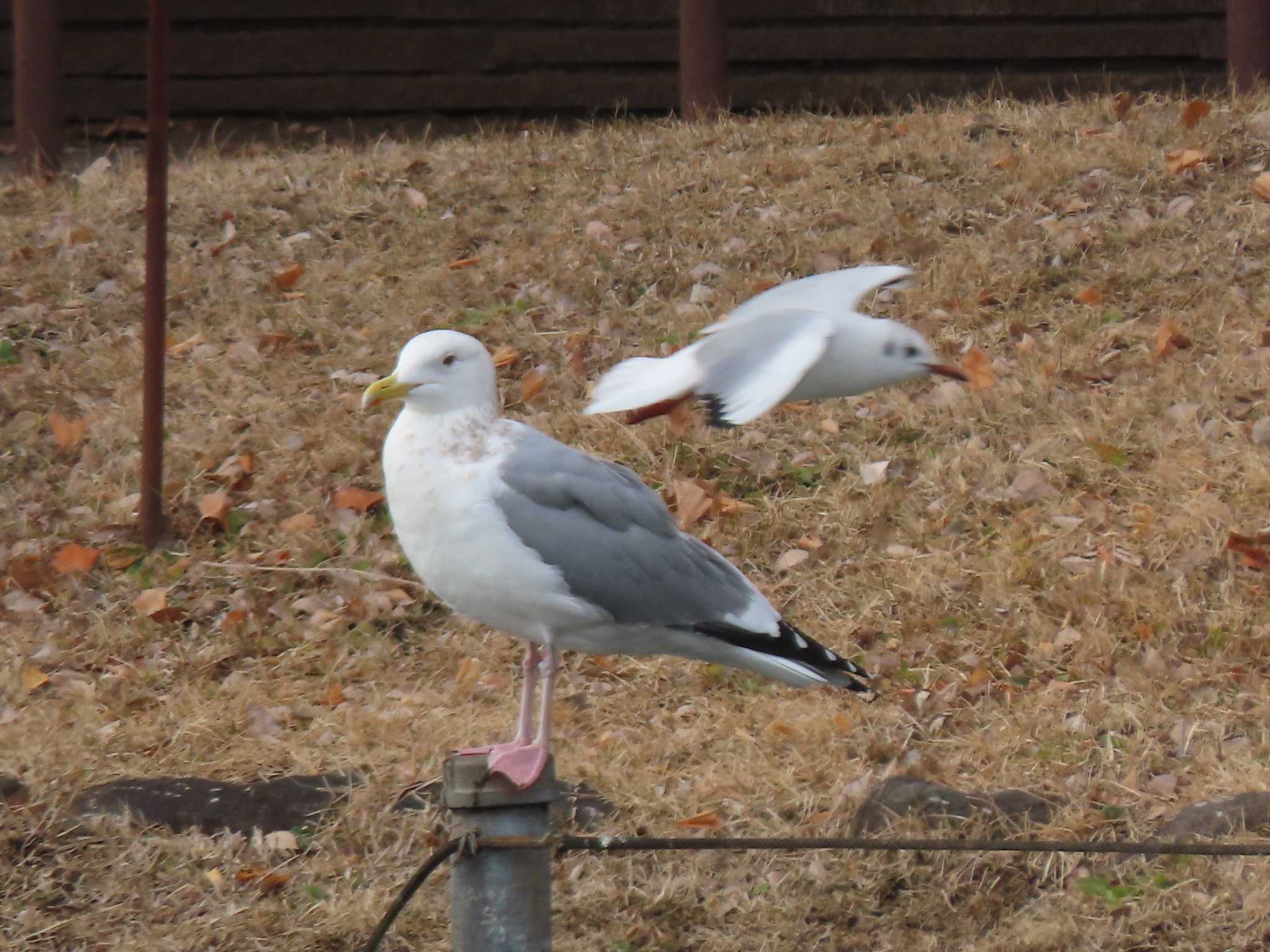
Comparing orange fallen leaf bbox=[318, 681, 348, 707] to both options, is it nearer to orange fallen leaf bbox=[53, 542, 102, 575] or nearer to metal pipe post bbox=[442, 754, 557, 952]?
orange fallen leaf bbox=[53, 542, 102, 575]

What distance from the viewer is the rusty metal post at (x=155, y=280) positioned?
525 cm

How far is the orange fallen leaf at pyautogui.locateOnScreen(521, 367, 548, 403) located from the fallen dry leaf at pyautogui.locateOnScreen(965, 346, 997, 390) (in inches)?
57.3

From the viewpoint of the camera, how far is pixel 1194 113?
7.41 m

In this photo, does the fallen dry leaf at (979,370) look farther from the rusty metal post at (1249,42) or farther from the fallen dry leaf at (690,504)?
the rusty metal post at (1249,42)

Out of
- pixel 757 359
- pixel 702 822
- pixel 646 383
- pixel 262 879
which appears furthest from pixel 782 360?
pixel 262 879

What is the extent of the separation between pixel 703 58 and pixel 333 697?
14.6 ft

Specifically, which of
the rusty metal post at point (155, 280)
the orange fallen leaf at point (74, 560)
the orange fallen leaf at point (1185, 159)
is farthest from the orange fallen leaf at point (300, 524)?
the orange fallen leaf at point (1185, 159)

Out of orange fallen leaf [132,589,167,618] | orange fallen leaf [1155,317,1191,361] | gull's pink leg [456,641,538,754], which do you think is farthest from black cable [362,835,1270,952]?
orange fallen leaf [1155,317,1191,361]

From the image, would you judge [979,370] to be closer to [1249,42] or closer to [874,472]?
[874,472]

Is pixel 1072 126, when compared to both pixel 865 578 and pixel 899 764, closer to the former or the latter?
pixel 865 578

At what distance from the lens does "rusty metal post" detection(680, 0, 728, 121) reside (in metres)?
7.99

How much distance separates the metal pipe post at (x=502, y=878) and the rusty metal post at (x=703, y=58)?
5932mm

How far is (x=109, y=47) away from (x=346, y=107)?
130 cm

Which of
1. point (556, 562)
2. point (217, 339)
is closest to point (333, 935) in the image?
point (556, 562)
